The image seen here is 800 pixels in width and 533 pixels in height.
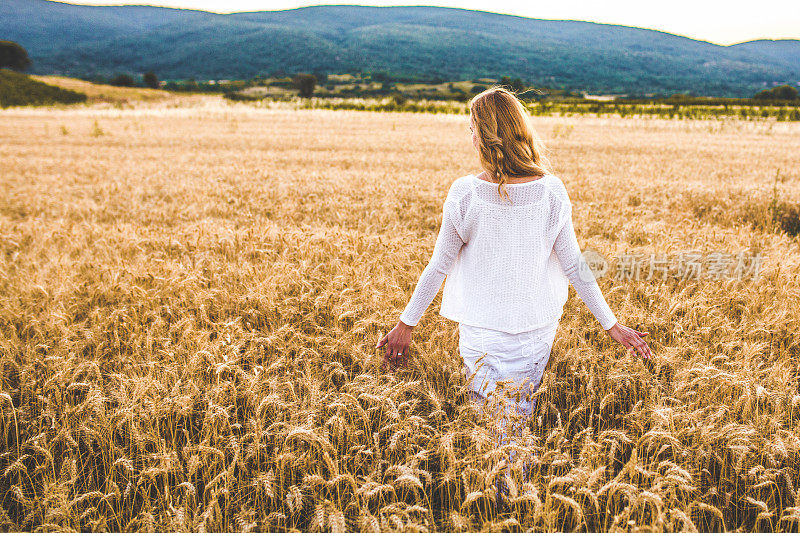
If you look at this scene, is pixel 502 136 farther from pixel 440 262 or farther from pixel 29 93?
pixel 29 93

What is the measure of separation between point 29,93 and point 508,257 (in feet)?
211

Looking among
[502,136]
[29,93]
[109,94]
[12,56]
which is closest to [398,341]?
[502,136]

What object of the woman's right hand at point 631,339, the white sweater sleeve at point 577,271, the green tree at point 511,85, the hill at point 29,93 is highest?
the hill at point 29,93

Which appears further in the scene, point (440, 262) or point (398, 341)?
point (398, 341)

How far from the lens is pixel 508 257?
221 cm

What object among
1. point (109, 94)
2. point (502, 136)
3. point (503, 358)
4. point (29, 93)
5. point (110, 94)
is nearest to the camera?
point (502, 136)

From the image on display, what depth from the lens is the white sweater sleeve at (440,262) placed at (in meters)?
2.24

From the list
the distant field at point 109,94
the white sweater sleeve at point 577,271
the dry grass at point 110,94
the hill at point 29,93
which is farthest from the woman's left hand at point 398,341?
the distant field at point 109,94

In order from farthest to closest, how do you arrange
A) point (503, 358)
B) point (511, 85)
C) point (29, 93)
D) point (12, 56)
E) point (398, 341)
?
point (12, 56), point (29, 93), point (511, 85), point (398, 341), point (503, 358)

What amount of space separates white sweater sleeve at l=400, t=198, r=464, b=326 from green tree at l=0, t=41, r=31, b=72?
132781mm

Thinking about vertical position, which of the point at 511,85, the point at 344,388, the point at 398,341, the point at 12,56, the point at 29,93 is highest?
the point at 12,56

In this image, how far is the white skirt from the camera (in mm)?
2283

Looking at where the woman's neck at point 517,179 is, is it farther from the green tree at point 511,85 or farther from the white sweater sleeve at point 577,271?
the green tree at point 511,85

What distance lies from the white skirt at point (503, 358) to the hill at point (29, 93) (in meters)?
56.3
